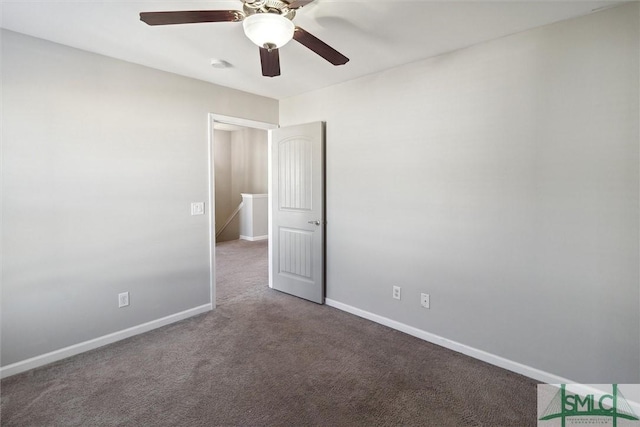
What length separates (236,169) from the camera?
26.9 ft

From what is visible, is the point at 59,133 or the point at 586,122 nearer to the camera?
the point at 586,122

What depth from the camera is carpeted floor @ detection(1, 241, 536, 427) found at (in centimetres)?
188

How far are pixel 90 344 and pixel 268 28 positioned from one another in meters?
2.78

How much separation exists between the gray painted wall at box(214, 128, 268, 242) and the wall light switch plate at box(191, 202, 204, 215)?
14.5 feet

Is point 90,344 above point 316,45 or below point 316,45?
below

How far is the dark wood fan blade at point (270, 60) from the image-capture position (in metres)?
1.85

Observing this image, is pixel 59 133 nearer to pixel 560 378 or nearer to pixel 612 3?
A: pixel 612 3

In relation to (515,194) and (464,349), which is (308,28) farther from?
(464,349)

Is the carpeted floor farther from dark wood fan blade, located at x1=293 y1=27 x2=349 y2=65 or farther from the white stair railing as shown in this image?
the white stair railing

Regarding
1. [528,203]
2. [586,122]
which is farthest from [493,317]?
Result: [586,122]

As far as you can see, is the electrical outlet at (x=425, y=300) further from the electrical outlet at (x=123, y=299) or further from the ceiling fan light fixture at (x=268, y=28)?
the electrical outlet at (x=123, y=299)

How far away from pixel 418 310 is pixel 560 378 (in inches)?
41.7

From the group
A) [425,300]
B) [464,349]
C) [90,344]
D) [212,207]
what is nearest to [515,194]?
[425,300]

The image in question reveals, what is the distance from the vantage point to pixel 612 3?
188cm
